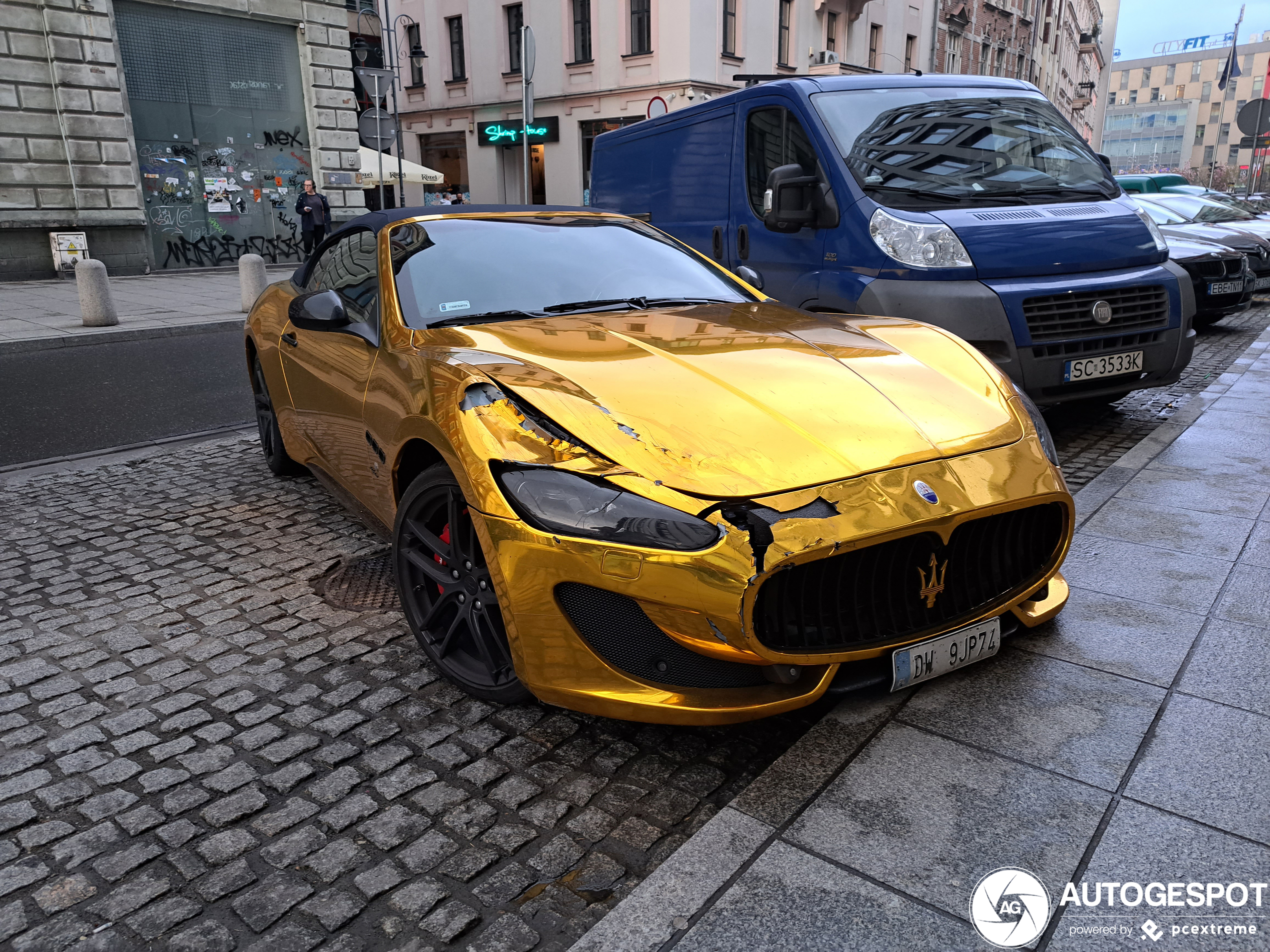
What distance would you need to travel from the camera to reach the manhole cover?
374 cm

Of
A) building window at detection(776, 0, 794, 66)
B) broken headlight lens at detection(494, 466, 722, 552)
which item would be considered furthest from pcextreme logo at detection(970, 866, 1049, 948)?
building window at detection(776, 0, 794, 66)

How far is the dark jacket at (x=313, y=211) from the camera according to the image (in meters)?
19.3

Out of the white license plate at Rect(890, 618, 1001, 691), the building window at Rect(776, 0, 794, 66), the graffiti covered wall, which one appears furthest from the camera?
the building window at Rect(776, 0, 794, 66)

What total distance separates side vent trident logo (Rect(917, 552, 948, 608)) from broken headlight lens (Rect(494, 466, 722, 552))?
0.62 m

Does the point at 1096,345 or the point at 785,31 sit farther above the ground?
the point at 785,31

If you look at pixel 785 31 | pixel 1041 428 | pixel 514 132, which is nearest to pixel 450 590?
pixel 1041 428

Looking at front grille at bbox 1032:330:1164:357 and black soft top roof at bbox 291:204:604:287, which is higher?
black soft top roof at bbox 291:204:604:287

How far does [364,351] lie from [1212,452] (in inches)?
186

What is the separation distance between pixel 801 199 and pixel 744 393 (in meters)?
3.39

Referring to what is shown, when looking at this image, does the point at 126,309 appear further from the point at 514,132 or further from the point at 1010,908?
the point at 514,132

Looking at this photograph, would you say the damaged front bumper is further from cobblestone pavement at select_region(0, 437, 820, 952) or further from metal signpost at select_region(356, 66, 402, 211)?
metal signpost at select_region(356, 66, 402, 211)

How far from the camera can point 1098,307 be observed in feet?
17.9

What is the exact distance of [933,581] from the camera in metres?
2.54

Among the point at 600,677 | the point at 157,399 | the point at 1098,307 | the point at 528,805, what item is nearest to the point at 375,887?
the point at 528,805
